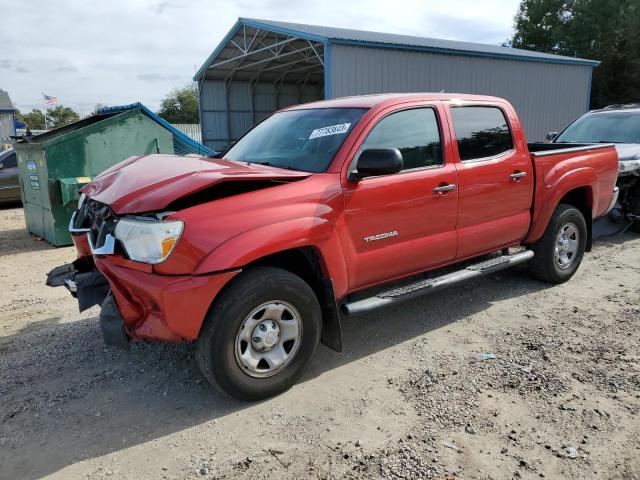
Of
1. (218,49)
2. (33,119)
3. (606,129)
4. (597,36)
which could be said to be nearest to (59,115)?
(33,119)

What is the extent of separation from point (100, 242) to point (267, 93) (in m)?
23.9

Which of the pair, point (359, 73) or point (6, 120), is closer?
point (359, 73)

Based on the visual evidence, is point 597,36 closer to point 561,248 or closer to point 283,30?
point 283,30

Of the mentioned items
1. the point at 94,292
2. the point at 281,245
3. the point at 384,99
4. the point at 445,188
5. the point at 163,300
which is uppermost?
the point at 384,99

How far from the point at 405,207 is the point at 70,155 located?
599cm

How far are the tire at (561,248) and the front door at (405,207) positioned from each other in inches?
58.2

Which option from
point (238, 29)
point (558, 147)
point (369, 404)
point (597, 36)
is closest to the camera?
point (369, 404)

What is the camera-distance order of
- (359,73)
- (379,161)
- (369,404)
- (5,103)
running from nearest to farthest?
(369,404) < (379,161) < (359,73) < (5,103)

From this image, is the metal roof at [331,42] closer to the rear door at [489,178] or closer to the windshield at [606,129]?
the windshield at [606,129]

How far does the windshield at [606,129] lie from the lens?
826 centimetres

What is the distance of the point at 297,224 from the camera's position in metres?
3.24

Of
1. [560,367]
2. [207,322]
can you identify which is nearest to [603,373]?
[560,367]

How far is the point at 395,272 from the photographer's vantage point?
3.95 metres

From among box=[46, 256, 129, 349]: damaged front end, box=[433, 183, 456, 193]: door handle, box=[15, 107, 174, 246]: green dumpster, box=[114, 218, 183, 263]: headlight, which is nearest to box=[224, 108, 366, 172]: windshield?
box=[433, 183, 456, 193]: door handle
